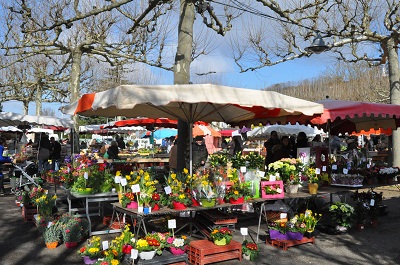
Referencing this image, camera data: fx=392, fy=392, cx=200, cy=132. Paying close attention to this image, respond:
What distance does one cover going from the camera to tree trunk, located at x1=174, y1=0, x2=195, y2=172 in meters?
7.46

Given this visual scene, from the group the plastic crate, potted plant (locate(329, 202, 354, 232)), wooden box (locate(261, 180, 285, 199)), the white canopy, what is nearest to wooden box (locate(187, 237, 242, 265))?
the plastic crate

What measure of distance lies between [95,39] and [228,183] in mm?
11538

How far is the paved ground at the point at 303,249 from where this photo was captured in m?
5.15

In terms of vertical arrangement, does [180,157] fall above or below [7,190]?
above

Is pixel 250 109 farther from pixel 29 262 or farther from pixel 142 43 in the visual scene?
pixel 142 43

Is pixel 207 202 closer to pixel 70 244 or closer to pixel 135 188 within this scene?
pixel 135 188

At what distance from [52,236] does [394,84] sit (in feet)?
35.6

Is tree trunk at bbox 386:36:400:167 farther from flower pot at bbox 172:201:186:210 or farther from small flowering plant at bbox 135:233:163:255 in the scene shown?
small flowering plant at bbox 135:233:163:255

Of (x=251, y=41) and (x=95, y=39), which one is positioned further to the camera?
(x=251, y=41)

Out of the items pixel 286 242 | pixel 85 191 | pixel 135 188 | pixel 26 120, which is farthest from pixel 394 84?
pixel 26 120

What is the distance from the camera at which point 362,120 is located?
874 cm

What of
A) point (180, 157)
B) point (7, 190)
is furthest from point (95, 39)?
point (180, 157)

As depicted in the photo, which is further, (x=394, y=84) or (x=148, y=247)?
(x=394, y=84)

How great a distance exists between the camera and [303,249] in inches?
223
